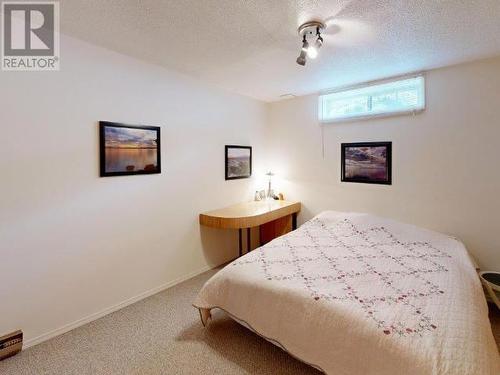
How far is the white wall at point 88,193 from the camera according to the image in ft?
5.96

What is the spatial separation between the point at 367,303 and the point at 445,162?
202cm

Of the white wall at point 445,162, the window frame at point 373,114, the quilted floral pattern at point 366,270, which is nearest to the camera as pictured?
the quilted floral pattern at point 366,270

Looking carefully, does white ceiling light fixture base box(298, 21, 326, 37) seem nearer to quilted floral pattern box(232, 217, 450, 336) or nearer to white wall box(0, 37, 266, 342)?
white wall box(0, 37, 266, 342)

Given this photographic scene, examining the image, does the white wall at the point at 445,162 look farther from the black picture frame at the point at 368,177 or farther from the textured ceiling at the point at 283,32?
the textured ceiling at the point at 283,32

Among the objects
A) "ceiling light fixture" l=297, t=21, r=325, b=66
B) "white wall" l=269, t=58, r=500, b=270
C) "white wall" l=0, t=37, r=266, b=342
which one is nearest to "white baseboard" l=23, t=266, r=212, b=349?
"white wall" l=0, t=37, r=266, b=342

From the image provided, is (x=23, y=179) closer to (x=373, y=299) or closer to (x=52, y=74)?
(x=52, y=74)

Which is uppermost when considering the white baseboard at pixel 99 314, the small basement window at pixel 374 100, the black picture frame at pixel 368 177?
the small basement window at pixel 374 100

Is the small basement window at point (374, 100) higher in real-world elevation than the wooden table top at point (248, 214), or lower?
higher

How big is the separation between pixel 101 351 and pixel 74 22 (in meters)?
2.40

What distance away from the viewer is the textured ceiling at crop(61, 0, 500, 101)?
163 centimetres

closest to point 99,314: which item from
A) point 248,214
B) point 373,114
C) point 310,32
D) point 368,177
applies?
point 248,214

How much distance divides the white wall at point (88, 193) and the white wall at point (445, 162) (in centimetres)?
196

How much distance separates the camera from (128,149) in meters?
2.38

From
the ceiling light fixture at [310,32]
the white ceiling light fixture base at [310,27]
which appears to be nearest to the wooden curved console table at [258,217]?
the ceiling light fixture at [310,32]
